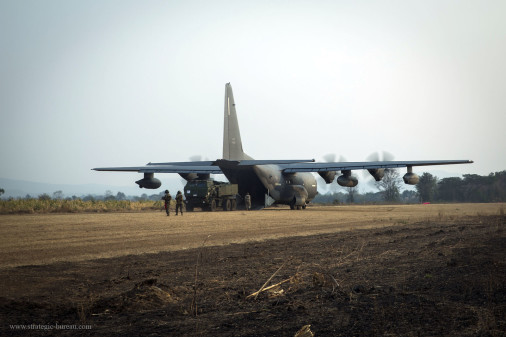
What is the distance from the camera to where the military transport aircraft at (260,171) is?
45312 mm

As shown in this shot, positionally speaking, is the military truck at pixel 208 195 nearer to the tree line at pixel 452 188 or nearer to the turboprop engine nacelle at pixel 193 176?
the turboprop engine nacelle at pixel 193 176

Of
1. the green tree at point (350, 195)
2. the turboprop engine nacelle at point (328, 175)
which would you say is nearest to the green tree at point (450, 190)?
the green tree at point (350, 195)

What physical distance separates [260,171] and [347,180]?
26.1ft

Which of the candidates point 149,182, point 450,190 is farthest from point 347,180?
point 450,190

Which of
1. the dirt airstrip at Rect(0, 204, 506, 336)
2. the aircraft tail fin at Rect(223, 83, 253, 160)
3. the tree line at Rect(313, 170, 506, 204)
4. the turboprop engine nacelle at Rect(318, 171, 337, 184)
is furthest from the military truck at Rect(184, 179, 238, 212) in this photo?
the tree line at Rect(313, 170, 506, 204)

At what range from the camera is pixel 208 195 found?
148 ft

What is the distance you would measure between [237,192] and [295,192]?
5.89m

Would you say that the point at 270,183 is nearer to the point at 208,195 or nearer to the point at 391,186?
the point at 208,195

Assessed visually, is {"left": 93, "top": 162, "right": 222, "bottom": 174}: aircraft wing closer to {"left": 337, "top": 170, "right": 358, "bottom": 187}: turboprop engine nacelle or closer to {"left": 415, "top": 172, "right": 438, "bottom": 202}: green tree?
{"left": 337, "top": 170, "right": 358, "bottom": 187}: turboprop engine nacelle

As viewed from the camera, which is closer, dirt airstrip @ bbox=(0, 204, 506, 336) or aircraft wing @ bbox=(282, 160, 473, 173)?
dirt airstrip @ bbox=(0, 204, 506, 336)

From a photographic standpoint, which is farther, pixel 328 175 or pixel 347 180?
pixel 328 175

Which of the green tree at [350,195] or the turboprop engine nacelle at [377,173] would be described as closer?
the turboprop engine nacelle at [377,173]

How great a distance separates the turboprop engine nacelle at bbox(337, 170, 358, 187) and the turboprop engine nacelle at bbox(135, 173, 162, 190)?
16.1 metres

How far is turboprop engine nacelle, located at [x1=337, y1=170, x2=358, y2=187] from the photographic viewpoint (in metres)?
48.1
